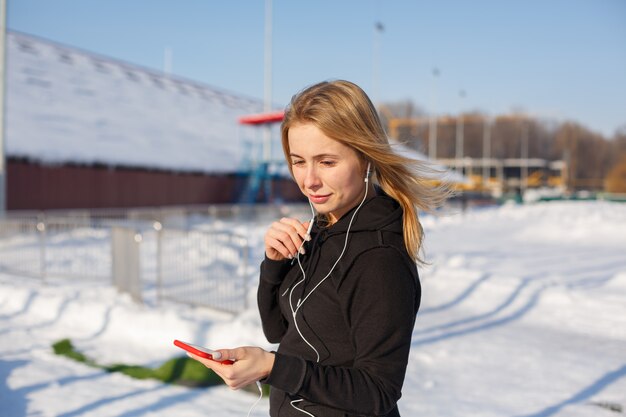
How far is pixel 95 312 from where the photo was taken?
23.9ft

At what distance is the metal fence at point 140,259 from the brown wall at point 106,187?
5084 mm

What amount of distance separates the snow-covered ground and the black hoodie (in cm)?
132

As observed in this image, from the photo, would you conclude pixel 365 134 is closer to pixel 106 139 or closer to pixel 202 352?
pixel 202 352

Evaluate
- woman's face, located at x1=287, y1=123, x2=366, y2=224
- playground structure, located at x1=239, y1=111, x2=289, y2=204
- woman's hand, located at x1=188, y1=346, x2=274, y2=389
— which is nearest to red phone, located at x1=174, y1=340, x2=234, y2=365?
woman's hand, located at x1=188, y1=346, x2=274, y2=389

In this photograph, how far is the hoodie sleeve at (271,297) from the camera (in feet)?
6.41

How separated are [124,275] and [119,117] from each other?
2078cm

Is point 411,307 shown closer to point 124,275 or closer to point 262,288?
point 262,288

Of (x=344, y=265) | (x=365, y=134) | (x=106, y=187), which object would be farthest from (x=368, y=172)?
(x=106, y=187)

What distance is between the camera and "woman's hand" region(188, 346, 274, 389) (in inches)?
58.9

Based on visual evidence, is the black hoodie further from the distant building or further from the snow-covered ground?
the distant building

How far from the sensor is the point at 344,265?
1631 millimetres

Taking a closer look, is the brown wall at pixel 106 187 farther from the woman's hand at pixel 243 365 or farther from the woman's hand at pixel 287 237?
the woman's hand at pixel 243 365

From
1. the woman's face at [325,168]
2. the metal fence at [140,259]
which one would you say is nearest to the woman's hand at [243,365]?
the woman's face at [325,168]

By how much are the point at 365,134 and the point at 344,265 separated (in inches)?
15.8
